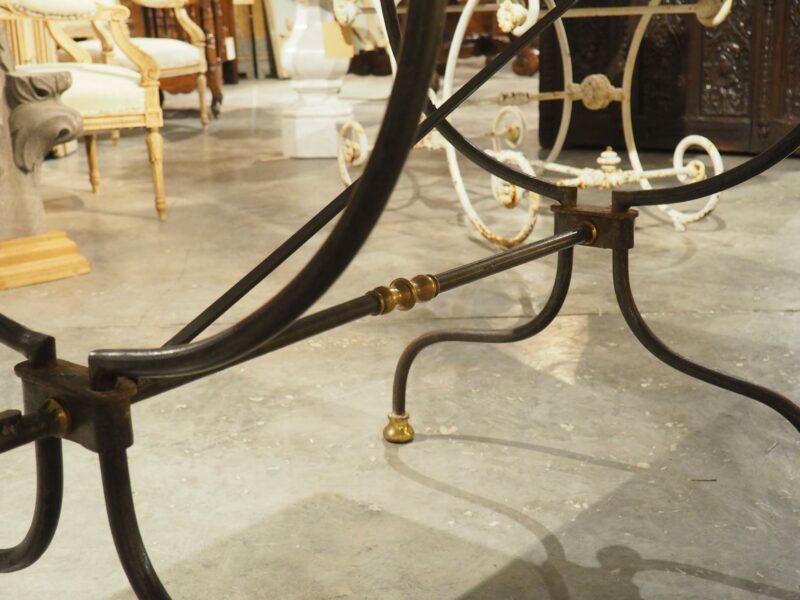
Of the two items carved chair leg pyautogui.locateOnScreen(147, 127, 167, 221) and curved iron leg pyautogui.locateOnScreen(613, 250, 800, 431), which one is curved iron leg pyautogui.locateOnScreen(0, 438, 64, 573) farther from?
carved chair leg pyautogui.locateOnScreen(147, 127, 167, 221)

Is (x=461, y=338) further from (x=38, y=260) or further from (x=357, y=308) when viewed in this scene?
(x=38, y=260)

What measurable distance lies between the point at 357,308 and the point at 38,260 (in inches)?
68.4

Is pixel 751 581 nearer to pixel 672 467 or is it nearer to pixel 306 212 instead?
pixel 672 467

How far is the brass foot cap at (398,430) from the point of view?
1.43m

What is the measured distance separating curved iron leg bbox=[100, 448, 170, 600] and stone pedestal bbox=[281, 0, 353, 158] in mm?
3431

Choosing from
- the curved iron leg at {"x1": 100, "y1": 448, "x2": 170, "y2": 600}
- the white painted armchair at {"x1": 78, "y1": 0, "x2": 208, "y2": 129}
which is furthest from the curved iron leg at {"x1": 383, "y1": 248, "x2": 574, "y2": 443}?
the white painted armchair at {"x1": 78, "y1": 0, "x2": 208, "y2": 129}

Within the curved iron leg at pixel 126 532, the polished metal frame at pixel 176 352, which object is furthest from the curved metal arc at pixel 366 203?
the curved iron leg at pixel 126 532

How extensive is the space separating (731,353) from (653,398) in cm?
26

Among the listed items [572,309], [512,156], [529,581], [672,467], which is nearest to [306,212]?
[512,156]

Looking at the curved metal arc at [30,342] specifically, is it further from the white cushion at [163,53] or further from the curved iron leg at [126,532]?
the white cushion at [163,53]

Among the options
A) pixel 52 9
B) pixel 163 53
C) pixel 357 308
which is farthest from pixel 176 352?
pixel 163 53

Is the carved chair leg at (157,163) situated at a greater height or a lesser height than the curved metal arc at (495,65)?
lesser

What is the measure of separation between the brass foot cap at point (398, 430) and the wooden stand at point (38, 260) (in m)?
1.26

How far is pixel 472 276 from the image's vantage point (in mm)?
1067
